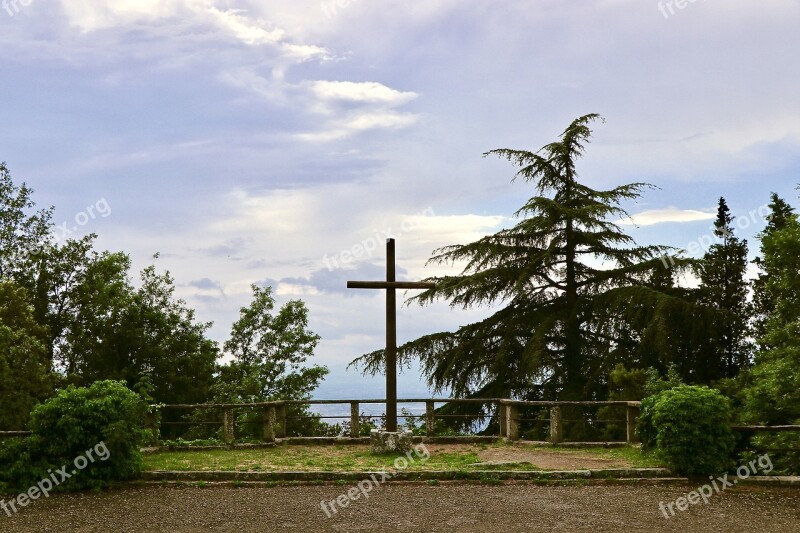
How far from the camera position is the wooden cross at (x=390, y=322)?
15383 mm

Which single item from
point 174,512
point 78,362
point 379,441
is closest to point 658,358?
point 379,441

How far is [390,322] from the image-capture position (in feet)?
51.3

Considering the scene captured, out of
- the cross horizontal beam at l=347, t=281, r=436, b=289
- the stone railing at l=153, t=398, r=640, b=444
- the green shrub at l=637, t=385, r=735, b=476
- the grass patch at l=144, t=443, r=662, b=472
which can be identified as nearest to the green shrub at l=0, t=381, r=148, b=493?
the grass patch at l=144, t=443, r=662, b=472

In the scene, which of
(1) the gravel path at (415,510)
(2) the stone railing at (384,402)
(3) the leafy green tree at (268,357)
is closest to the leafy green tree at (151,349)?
(3) the leafy green tree at (268,357)

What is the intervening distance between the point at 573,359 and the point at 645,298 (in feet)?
10.9

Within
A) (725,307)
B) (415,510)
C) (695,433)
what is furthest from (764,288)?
(415,510)

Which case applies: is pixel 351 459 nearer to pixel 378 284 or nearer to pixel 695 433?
pixel 378 284

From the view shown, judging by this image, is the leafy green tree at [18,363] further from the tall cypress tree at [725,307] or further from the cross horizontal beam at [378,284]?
the tall cypress tree at [725,307]

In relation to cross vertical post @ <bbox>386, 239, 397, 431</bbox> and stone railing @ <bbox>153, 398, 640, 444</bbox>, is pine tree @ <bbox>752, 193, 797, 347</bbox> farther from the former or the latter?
cross vertical post @ <bbox>386, 239, 397, 431</bbox>

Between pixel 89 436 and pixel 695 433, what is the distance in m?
9.82

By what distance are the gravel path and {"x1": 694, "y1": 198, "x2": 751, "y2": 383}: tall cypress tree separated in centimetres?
1080

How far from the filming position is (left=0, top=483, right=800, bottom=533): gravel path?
920cm

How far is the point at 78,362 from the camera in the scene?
96.8ft

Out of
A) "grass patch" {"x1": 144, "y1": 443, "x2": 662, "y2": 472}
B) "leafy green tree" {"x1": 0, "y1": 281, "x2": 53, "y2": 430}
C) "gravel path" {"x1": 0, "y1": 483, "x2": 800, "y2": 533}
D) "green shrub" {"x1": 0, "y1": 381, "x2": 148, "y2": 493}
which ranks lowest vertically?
"gravel path" {"x1": 0, "y1": 483, "x2": 800, "y2": 533}
